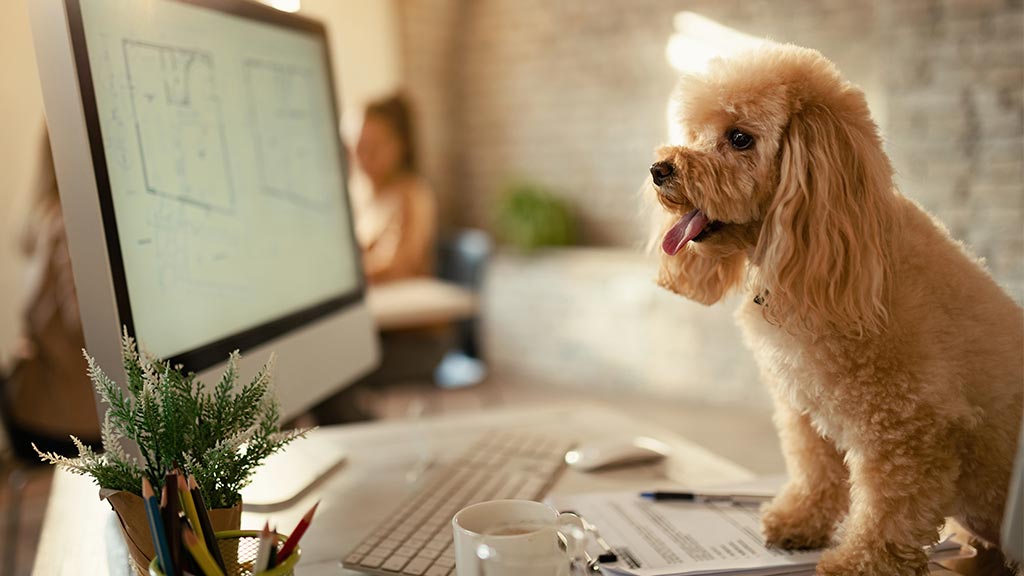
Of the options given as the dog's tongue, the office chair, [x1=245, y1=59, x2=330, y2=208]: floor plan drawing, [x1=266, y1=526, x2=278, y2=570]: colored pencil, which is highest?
[x1=245, y1=59, x2=330, y2=208]: floor plan drawing

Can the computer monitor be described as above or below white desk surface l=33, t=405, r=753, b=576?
above

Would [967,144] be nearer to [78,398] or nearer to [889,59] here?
[889,59]

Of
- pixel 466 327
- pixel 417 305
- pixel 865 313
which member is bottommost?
pixel 466 327

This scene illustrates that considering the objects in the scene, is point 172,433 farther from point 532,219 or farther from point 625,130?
point 625,130

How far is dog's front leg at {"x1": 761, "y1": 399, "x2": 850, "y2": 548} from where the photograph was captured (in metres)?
0.85

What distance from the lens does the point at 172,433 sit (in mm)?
702

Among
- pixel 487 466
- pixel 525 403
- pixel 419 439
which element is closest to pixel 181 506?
pixel 487 466

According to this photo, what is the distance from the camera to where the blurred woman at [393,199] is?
126 inches

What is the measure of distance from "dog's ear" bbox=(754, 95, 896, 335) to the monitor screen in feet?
2.13

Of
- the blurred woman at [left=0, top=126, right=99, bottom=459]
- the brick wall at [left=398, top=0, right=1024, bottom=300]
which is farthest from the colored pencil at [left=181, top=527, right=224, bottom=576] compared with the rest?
the brick wall at [left=398, top=0, right=1024, bottom=300]

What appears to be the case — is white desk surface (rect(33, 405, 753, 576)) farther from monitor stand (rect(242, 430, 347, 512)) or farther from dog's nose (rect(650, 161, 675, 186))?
dog's nose (rect(650, 161, 675, 186))

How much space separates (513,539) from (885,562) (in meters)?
0.35

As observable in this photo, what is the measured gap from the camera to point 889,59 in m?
3.19

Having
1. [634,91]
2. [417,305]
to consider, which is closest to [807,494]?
[417,305]
